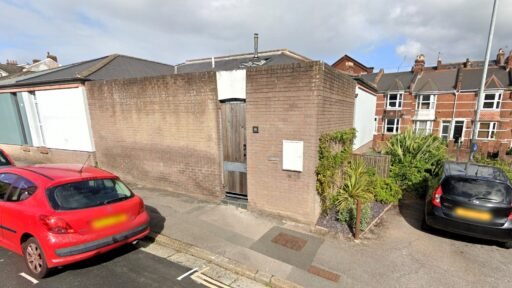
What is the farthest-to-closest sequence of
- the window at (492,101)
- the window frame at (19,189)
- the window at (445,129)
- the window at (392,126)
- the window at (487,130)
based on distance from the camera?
the window at (392,126)
the window at (445,129)
the window at (487,130)
the window at (492,101)
the window frame at (19,189)

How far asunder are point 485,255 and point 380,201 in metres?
2.71

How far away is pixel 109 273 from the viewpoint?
3.86 metres

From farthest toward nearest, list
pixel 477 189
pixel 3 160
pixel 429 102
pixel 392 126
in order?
pixel 392 126 → pixel 429 102 → pixel 3 160 → pixel 477 189

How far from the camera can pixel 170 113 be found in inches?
292

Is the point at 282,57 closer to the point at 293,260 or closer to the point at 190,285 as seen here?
the point at 293,260

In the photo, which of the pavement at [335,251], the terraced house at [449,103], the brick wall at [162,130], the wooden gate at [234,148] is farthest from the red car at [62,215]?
the terraced house at [449,103]

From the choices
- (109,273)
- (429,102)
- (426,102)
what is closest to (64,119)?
(109,273)

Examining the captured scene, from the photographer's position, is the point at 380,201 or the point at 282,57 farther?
the point at 282,57

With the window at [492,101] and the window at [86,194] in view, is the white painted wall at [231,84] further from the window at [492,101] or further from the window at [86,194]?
the window at [492,101]

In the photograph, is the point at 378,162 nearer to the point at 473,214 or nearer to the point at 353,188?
the point at 353,188

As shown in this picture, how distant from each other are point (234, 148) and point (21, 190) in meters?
4.27

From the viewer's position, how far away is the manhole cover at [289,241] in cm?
476

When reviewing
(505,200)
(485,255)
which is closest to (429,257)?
(485,255)

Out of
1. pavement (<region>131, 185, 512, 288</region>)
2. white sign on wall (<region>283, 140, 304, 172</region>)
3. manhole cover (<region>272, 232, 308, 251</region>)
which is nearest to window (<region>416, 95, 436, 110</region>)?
pavement (<region>131, 185, 512, 288</region>)
